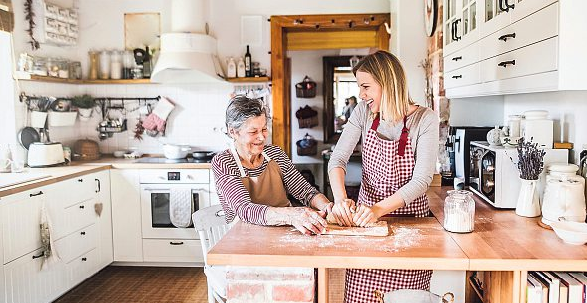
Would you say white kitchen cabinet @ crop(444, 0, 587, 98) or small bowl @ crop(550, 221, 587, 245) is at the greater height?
white kitchen cabinet @ crop(444, 0, 587, 98)

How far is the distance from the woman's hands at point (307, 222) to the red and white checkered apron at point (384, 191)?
34cm

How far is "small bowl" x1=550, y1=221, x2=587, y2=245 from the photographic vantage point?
1874mm

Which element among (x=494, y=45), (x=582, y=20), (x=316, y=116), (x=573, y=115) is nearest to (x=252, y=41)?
(x=316, y=116)

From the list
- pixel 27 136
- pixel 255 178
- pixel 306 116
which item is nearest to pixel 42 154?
pixel 27 136

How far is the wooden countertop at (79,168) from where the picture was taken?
3478mm

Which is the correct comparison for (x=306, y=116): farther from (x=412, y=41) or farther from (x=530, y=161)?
(x=530, y=161)

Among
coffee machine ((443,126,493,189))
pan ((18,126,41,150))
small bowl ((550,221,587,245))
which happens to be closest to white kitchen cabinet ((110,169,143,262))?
pan ((18,126,41,150))

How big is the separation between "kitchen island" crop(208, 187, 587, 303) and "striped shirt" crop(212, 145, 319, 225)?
8 centimetres

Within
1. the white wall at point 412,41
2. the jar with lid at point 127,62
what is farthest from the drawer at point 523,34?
the jar with lid at point 127,62

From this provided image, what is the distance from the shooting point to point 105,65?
202 inches

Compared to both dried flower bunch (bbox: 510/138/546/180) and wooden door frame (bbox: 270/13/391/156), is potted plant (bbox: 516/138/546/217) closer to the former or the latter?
dried flower bunch (bbox: 510/138/546/180)

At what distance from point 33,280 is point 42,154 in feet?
3.71

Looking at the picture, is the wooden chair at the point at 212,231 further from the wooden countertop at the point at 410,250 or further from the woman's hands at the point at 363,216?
the woman's hands at the point at 363,216

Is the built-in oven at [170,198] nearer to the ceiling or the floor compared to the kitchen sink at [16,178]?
nearer to the floor
